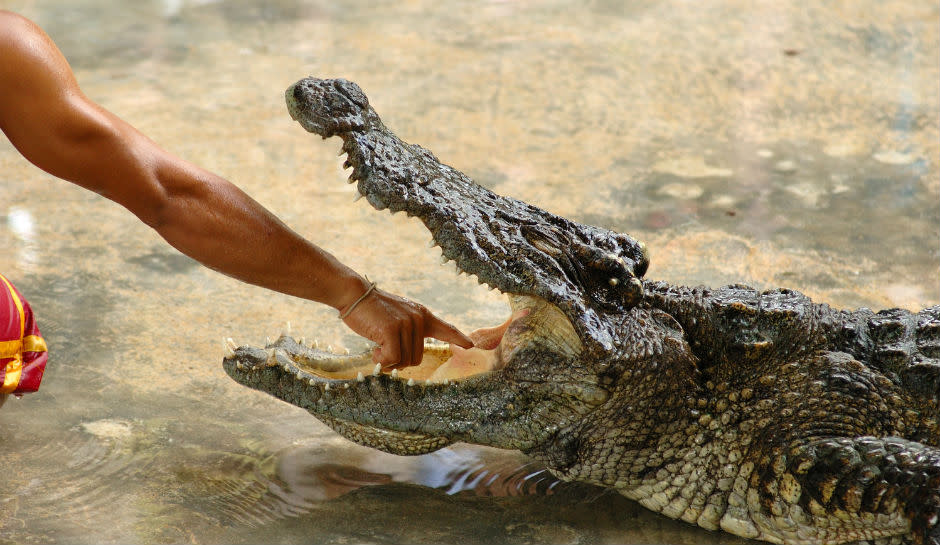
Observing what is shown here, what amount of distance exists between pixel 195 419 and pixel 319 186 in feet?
7.29

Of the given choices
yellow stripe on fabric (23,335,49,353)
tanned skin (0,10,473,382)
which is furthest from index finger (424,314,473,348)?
yellow stripe on fabric (23,335,49,353)

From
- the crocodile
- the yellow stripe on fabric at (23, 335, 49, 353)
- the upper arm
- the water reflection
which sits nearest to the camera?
the upper arm

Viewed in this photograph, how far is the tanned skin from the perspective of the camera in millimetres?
2949

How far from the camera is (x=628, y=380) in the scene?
3137 mm

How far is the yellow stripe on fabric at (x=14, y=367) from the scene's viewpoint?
329 cm

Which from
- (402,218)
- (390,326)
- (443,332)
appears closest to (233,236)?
(390,326)

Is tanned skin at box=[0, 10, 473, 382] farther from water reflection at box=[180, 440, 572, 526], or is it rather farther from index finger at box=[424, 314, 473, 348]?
water reflection at box=[180, 440, 572, 526]

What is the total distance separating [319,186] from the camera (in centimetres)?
569

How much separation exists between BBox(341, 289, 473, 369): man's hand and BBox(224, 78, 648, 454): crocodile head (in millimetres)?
139

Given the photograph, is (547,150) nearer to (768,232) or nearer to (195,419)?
(768,232)

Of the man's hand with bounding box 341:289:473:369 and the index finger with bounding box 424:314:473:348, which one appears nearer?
the man's hand with bounding box 341:289:473:369

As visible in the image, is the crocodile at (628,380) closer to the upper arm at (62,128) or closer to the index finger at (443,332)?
the index finger at (443,332)

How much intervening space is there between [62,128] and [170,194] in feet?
1.18

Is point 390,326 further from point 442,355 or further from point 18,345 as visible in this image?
point 18,345
